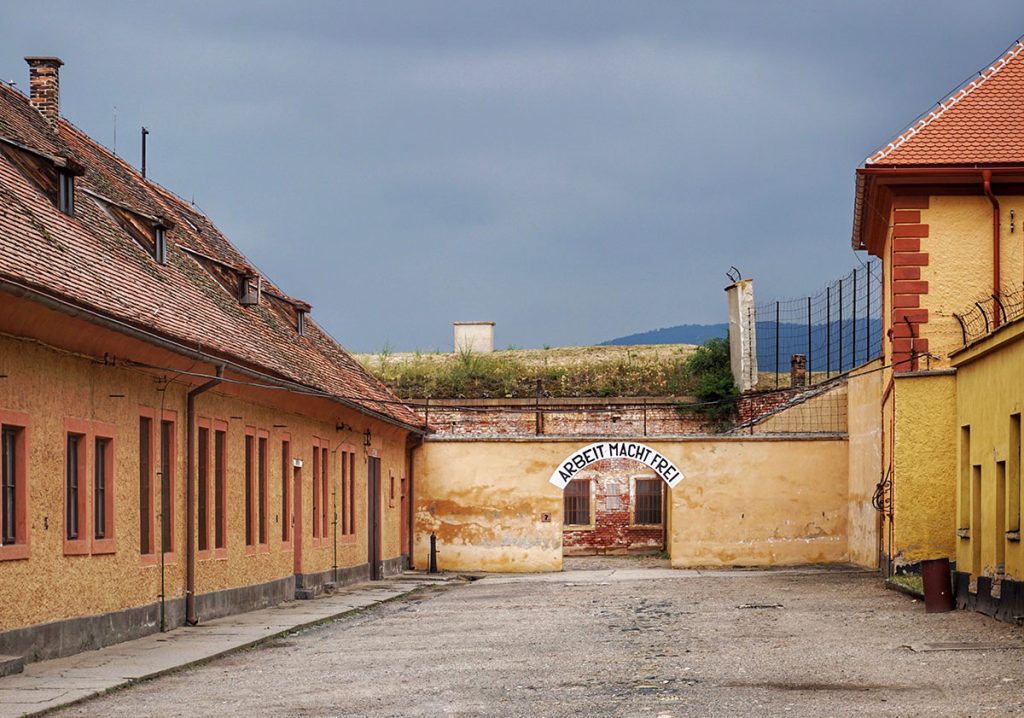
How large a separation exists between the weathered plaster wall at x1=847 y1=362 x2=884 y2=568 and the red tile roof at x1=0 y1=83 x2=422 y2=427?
31.7 ft

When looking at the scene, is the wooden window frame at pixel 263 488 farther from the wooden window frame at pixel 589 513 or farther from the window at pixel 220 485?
the wooden window frame at pixel 589 513

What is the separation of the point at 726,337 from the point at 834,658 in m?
32.7

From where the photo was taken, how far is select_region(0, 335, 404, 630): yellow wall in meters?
15.5

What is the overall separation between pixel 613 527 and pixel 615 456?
9.30m

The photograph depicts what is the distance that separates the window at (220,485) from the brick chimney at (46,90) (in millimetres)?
5952

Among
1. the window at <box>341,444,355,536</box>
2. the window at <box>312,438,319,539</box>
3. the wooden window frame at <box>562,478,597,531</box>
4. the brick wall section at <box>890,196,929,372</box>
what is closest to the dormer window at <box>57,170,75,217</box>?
the window at <box>312,438,319,539</box>

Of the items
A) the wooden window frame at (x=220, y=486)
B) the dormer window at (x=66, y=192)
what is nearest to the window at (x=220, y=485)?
the wooden window frame at (x=220, y=486)

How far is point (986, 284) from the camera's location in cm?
2709

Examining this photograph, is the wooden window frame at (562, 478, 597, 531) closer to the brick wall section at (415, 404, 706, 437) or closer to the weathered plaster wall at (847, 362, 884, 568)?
the brick wall section at (415, 404, 706, 437)

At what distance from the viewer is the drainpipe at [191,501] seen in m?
20.9

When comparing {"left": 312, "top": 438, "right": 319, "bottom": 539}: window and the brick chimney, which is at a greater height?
the brick chimney

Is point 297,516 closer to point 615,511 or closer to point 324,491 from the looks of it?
point 324,491

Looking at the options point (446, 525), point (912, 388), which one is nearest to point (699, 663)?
point (912, 388)

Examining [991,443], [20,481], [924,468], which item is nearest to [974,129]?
[924,468]
